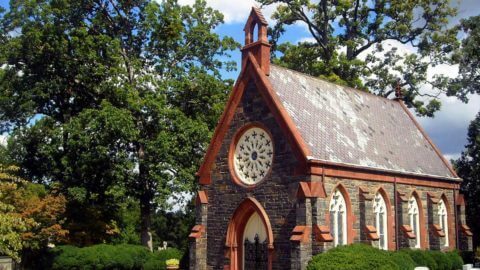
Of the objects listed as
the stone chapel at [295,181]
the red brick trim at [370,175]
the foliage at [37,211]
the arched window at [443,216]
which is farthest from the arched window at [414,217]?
the foliage at [37,211]

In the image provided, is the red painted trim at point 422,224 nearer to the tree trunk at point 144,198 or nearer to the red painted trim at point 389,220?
the red painted trim at point 389,220

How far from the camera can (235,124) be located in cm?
2391

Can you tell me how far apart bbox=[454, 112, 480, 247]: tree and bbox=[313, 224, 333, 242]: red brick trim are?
2043cm

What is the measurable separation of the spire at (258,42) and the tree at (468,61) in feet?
71.0

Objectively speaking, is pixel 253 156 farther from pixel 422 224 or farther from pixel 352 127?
pixel 422 224

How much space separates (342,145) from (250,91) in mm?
4592

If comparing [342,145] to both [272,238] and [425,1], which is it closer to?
[272,238]

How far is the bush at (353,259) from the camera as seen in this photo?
59.7 ft

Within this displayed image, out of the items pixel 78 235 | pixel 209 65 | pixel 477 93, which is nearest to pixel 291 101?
pixel 209 65

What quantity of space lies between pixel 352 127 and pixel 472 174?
53.0 ft

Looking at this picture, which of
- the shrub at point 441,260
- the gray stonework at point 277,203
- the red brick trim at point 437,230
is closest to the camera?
the gray stonework at point 277,203

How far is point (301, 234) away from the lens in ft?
64.7

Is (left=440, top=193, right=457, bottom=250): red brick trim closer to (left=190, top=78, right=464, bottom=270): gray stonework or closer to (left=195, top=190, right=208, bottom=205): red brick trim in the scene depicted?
(left=190, top=78, right=464, bottom=270): gray stonework

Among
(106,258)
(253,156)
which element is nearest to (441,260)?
(253,156)
